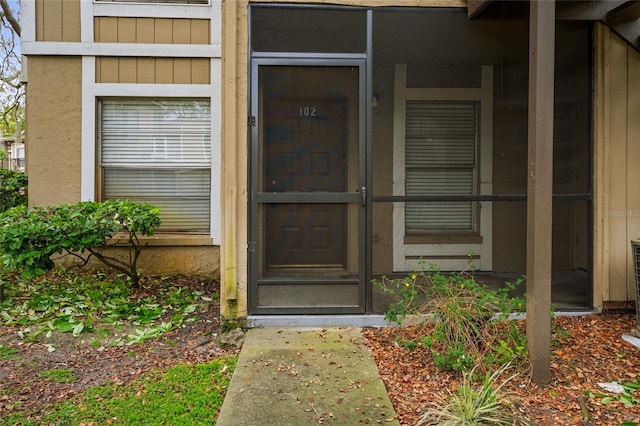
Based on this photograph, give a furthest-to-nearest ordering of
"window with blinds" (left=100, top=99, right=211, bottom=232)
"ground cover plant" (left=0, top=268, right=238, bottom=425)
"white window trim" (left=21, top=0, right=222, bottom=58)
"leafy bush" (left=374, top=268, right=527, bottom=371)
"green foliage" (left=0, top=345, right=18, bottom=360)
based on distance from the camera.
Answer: "window with blinds" (left=100, top=99, right=211, bottom=232) < "white window trim" (left=21, top=0, right=222, bottom=58) < "green foliage" (left=0, top=345, right=18, bottom=360) < "leafy bush" (left=374, top=268, right=527, bottom=371) < "ground cover plant" (left=0, top=268, right=238, bottom=425)

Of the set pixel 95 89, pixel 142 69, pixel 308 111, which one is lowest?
pixel 308 111

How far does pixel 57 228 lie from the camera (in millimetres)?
3977

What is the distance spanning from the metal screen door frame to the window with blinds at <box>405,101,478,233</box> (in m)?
0.96

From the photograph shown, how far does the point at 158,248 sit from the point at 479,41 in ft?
13.8

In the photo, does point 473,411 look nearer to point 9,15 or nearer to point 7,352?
point 7,352

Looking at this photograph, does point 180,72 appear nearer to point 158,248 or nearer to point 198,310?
point 158,248

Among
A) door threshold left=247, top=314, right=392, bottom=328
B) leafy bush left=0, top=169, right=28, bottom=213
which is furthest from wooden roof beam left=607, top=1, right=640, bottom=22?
leafy bush left=0, top=169, right=28, bottom=213

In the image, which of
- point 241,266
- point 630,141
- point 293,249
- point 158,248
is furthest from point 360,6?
point 158,248

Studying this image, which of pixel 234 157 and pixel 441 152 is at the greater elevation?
pixel 441 152

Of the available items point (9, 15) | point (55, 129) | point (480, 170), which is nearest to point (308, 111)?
point (480, 170)

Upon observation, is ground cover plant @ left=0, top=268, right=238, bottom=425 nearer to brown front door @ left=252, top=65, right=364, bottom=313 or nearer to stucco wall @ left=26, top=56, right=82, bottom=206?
brown front door @ left=252, top=65, right=364, bottom=313

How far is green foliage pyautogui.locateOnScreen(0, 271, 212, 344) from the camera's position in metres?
3.72

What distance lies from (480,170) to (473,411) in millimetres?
Answer: 3016

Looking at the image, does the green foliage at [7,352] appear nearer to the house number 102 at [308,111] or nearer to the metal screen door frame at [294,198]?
the metal screen door frame at [294,198]
